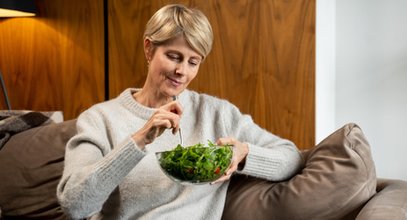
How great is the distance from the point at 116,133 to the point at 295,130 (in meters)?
0.99

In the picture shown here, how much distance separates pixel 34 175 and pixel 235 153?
814mm

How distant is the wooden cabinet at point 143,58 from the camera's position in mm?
2363

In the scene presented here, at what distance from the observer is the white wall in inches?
103

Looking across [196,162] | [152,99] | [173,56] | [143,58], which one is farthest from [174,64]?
[143,58]

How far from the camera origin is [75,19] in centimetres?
279

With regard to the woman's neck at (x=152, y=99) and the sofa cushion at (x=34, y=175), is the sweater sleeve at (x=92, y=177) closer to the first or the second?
the woman's neck at (x=152, y=99)

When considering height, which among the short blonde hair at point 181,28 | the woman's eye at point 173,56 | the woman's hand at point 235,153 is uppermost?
the short blonde hair at point 181,28

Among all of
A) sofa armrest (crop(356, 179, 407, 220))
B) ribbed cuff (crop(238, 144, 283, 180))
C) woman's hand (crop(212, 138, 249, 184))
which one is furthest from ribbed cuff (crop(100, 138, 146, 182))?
sofa armrest (crop(356, 179, 407, 220))

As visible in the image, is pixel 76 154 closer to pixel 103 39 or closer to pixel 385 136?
pixel 103 39

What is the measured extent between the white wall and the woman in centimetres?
101

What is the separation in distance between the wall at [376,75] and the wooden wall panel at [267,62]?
0.41 metres

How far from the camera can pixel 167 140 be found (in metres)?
1.67

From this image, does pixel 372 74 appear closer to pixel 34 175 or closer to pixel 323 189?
pixel 323 189

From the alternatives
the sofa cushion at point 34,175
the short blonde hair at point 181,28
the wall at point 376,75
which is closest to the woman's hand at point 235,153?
the short blonde hair at point 181,28
